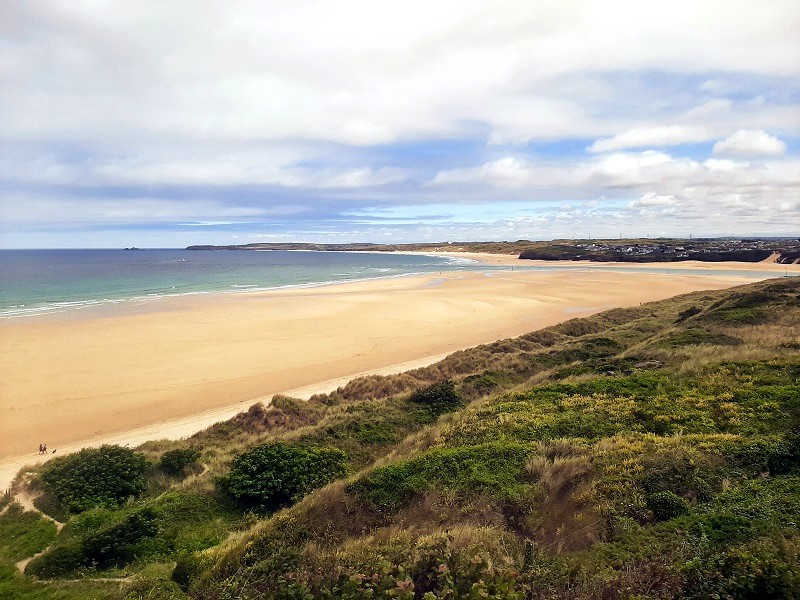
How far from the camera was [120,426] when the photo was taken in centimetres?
1584

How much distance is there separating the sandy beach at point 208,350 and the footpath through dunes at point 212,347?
0.25ft

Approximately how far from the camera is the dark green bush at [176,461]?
10.8 m

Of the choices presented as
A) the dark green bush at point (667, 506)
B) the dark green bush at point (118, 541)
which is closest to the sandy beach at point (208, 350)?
the dark green bush at point (118, 541)

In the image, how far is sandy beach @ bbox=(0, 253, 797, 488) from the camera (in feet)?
53.9

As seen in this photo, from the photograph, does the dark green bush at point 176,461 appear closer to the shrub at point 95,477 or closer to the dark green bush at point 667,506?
the shrub at point 95,477

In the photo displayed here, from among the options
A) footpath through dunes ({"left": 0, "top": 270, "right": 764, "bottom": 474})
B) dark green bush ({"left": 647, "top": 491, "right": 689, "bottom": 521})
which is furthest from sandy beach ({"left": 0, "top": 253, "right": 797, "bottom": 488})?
dark green bush ({"left": 647, "top": 491, "right": 689, "bottom": 521})

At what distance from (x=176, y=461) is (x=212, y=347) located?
16.5 m

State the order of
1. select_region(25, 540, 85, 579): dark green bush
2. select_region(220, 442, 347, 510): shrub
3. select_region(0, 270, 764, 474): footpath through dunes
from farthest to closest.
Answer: select_region(0, 270, 764, 474): footpath through dunes → select_region(220, 442, 347, 510): shrub → select_region(25, 540, 85, 579): dark green bush

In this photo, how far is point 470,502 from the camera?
22.1ft

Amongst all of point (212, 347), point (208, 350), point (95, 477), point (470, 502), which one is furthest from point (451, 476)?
point (212, 347)

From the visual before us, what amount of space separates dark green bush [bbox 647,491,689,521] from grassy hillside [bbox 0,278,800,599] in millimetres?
23

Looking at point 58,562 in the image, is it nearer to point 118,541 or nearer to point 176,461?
point 118,541

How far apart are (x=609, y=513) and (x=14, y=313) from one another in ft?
152

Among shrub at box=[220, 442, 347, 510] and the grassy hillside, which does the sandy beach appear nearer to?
the grassy hillside
